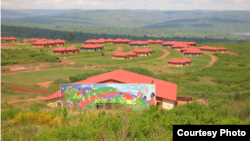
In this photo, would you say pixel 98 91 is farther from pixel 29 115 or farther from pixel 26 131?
pixel 26 131

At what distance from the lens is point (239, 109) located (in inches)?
553

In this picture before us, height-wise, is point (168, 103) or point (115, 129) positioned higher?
point (115, 129)

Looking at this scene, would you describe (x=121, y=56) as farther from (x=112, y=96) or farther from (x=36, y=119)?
(x=36, y=119)

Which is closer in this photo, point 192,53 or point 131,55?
point 131,55

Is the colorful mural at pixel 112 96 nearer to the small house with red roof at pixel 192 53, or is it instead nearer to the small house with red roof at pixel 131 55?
the small house with red roof at pixel 131 55

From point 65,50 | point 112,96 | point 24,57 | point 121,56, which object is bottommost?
point 121,56

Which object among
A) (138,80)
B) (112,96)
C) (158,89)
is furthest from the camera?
(138,80)

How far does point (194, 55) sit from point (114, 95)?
2668 inches

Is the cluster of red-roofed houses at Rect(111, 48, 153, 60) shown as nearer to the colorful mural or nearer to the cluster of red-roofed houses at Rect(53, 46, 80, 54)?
the cluster of red-roofed houses at Rect(53, 46, 80, 54)

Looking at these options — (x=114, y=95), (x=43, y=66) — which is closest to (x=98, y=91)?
(x=114, y=95)

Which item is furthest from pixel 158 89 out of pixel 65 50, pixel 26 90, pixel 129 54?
pixel 65 50

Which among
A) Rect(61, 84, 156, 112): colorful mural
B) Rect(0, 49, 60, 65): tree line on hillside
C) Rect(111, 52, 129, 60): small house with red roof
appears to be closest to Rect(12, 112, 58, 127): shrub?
Rect(61, 84, 156, 112): colorful mural

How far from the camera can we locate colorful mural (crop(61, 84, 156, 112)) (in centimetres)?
1900

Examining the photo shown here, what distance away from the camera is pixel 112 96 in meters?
19.2
